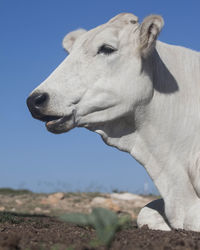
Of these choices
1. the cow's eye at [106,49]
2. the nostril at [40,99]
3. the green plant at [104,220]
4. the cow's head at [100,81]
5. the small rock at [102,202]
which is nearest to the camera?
the green plant at [104,220]

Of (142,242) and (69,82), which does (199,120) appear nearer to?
(69,82)

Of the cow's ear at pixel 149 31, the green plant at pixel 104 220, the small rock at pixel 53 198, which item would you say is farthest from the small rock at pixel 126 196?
the green plant at pixel 104 220

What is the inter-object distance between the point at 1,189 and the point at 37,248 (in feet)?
46.7

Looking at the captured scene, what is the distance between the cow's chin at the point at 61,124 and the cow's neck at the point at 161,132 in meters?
0.36

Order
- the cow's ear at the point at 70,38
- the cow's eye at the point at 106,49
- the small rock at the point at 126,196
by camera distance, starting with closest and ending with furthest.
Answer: the cow's eye at the point at 106,49 < the cow's ear at the point at 70,38 < the small rock at the point at 126,196

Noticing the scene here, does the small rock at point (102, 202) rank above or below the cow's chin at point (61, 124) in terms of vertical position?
below

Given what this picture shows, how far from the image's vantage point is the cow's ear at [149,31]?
4.49 m

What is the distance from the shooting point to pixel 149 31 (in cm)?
458

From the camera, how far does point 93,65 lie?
4.57 metres

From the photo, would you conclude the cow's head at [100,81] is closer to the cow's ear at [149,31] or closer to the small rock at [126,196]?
the cow's ear at [149,31]

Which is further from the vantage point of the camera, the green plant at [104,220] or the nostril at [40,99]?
the nostril at [40,99]

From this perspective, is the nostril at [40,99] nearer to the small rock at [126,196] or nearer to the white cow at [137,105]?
the white cow at [137,105]

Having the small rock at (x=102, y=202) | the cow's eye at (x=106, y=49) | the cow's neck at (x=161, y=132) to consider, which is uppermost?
the cow's eye at (x=106, y=49)

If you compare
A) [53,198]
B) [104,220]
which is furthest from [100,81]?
[53,198]
